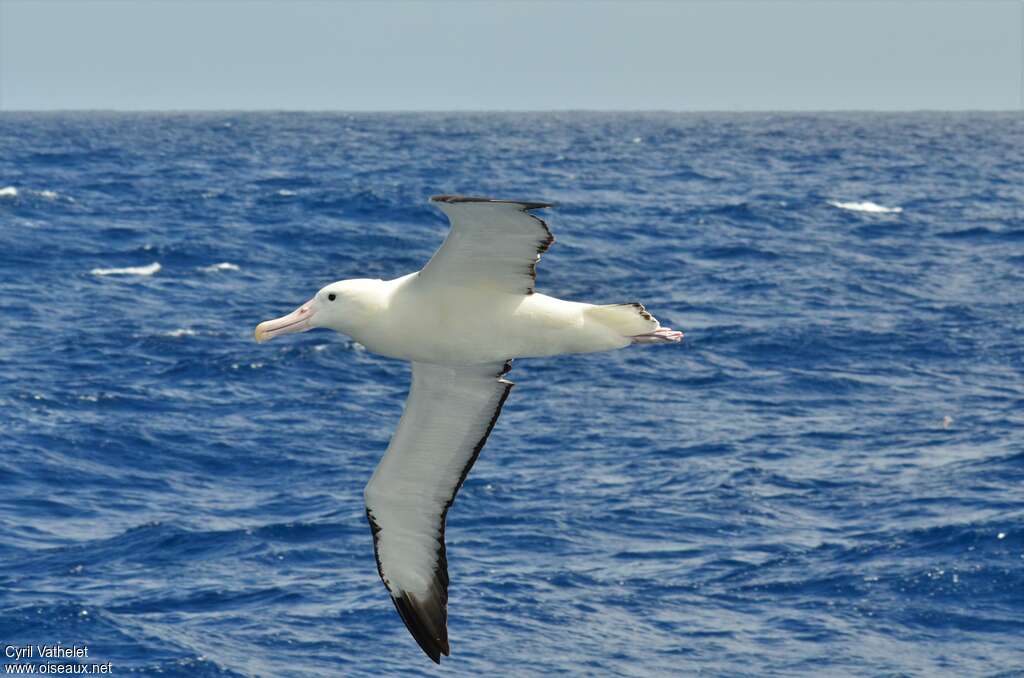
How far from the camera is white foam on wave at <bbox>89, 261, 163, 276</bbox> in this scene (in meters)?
39.2

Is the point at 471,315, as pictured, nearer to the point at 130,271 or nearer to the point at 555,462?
the point at 555,462

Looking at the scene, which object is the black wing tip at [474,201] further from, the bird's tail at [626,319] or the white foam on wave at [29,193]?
the white foam on wave at [29,193]

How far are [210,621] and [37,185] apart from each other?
4259 centimetres

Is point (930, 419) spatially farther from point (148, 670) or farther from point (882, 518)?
point (148, 670)

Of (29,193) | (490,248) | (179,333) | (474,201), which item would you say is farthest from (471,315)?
(29,193)

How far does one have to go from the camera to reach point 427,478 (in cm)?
1223

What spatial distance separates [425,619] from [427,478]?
53.5 inches

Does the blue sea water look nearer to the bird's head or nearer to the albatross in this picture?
the albatross

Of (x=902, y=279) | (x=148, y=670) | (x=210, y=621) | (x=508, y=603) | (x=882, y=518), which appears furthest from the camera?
(x=902, y=279)

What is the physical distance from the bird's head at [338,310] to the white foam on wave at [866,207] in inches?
2016

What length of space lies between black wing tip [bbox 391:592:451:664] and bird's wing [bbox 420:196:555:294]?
11.7 feet

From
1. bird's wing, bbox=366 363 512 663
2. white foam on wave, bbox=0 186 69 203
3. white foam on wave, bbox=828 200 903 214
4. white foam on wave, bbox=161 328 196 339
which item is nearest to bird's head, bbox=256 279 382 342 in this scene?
bird's wing, bbox=366 363 512 663

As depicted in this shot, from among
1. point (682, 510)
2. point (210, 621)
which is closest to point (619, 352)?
point (682, 510)

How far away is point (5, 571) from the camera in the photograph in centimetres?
1948
